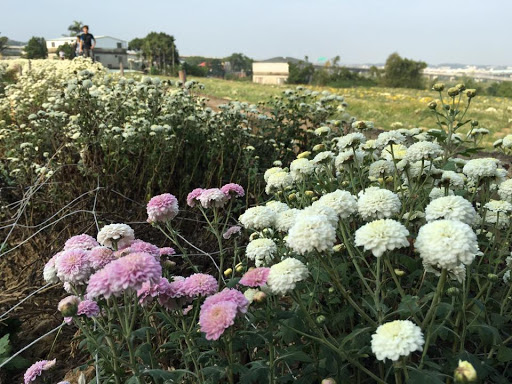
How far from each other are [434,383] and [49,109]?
4305 mm

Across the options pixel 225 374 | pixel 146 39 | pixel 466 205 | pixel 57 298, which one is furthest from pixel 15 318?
pixel 146 39

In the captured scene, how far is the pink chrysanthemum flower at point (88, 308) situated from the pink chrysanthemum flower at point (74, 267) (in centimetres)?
7

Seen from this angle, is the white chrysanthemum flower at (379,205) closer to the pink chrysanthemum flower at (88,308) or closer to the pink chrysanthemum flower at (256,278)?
the pink chrysanthemum flower at (256,278)

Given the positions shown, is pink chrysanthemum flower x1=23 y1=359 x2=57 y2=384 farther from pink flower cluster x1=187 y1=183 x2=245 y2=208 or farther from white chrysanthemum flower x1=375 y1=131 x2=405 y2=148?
white chrysanthemum flower x1=375 y1=131 x2=405 y2=148

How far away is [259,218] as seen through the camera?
6.28 ft

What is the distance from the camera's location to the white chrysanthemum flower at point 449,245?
4.20 feet

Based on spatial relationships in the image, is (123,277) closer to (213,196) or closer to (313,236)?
(313,236)

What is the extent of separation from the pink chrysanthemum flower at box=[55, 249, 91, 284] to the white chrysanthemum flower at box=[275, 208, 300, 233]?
0.75 m

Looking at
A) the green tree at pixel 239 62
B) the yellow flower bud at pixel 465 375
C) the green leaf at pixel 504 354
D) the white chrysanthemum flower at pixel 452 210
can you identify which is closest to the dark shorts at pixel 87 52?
the white chrysanthemum flower at pixel 452 210

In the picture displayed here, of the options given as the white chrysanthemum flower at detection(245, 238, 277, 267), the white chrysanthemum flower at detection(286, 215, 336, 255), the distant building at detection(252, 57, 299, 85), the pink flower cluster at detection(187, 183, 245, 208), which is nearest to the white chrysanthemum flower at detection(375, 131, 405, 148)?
the pink flower cluster at detection(187, 183, 245, 208)

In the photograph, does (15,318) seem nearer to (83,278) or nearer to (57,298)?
(57,298)

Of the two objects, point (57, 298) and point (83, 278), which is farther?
point (57, 298)

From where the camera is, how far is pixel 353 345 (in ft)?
5.37

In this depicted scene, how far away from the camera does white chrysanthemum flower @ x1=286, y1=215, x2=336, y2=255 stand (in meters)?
1.44
